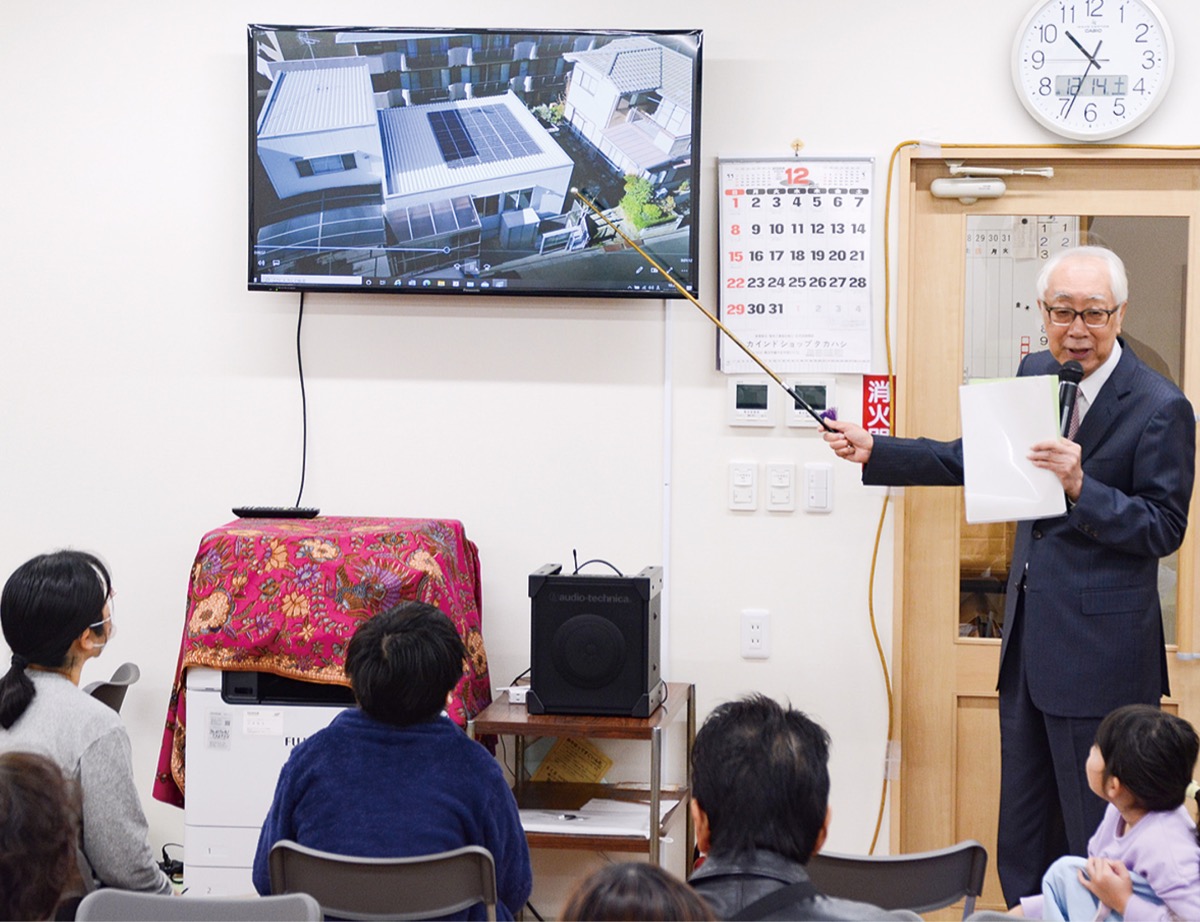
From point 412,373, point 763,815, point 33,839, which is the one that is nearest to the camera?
point 33,839

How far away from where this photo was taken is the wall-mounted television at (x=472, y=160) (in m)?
3.26

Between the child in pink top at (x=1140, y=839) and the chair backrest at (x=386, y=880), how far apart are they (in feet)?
3.41

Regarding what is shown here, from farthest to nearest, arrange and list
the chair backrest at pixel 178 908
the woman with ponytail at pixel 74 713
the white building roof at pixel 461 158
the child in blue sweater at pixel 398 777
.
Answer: the white building roof at pixel 461 158 < the woman with ponytail at pixel 74 713 < the child in blue sweater at pixel 398 777 < the chair backrest at pixel 178 908

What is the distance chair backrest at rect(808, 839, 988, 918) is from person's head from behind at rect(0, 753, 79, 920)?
3.54ft

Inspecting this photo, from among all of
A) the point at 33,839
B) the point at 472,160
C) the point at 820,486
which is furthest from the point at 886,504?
the point at 33,839

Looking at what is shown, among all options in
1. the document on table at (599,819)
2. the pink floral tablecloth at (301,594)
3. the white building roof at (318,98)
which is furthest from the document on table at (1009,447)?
the white building roof at (318,98)

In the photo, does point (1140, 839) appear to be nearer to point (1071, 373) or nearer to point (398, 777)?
point (1071, 373)

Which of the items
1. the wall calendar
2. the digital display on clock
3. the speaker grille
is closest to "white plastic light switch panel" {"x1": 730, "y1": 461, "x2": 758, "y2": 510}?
the wall calendar

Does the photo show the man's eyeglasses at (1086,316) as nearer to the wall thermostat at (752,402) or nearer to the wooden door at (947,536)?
the wooden door at (947,536)

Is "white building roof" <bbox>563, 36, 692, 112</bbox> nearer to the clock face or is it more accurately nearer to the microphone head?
the clock face

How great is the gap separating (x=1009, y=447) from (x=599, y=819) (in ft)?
4.26

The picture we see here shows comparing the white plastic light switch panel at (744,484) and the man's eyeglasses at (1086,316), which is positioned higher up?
the man's eyeglasses at (1086,316)

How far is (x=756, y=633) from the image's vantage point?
3373 mm

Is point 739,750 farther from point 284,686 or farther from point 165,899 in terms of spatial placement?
point 284,686
